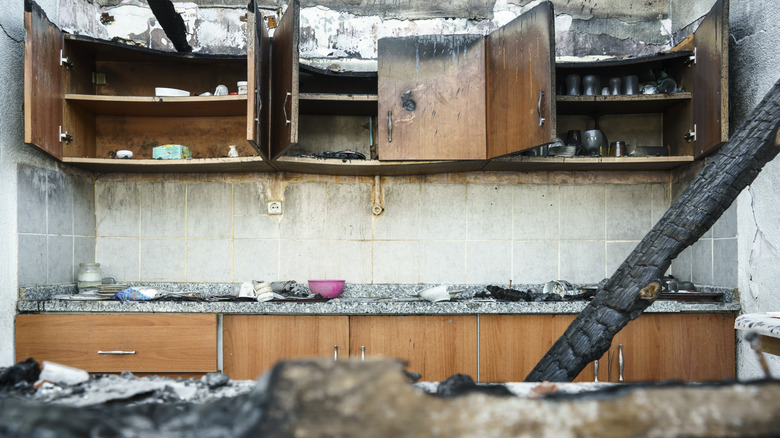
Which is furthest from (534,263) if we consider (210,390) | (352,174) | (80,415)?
(80,415)

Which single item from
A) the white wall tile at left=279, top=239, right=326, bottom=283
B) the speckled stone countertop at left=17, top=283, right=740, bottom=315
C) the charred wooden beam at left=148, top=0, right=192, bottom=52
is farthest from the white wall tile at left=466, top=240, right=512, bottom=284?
the charred wooden beam at left=148, top=0, right=192, bottom=52

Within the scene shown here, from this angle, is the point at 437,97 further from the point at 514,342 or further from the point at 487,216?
the point at 514,342

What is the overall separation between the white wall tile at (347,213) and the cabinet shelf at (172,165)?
17.9 inches

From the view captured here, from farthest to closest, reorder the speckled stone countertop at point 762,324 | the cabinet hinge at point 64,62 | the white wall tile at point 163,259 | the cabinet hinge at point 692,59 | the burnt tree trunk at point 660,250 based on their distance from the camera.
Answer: the white wall tile at point 163,259 → the cabinet hinge at point 692,59 → the cabinet hinge at point 64,62 → the burnt tree trunk at point 660,250 → the speckled stone countertop at point 762,324

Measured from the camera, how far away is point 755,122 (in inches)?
80.3

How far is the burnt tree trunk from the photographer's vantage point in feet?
6.45

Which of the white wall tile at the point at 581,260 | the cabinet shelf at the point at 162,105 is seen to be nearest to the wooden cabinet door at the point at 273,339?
the cabinet shelf at the point at 162,105

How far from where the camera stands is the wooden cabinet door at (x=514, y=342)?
273cm

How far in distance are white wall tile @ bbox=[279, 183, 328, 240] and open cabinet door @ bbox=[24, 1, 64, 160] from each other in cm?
132

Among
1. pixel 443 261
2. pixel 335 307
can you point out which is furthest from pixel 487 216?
pixel 335 307

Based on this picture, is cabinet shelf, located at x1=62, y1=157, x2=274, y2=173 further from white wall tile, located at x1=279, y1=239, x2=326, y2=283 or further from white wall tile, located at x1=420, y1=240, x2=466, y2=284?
white wall tile, located at x1=420, y1=240, x2=466, y2=284

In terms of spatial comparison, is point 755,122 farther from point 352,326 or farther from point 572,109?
point 352,326

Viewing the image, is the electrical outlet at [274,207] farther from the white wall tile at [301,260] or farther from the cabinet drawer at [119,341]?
the cabinet drawer at [119,341]

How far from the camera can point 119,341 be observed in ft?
8.68
